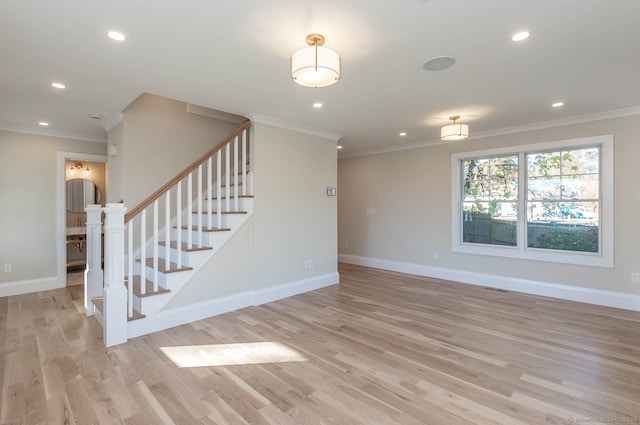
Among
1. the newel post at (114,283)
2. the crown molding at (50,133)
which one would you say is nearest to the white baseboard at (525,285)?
the newel post at (114,283)

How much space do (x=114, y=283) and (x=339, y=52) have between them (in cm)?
287

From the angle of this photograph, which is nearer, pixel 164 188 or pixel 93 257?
pixel 164 188

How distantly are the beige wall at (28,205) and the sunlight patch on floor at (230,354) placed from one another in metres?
3.53

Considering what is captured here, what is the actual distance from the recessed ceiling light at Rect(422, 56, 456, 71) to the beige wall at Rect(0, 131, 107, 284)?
17.9 ft

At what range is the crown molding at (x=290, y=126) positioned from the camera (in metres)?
4.09

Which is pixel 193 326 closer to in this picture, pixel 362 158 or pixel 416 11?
pixel 416 11

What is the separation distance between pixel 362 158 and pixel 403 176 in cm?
109

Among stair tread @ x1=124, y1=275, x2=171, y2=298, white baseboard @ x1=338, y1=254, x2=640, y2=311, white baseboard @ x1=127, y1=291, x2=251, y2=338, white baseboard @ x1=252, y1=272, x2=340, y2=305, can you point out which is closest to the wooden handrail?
stair tread @ x1=124, y1=275, x2=171, y2=298

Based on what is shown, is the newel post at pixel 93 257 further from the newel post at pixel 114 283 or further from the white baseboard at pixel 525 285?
the white baseboard at pixel 525 285

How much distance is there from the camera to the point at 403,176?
19.9 ft

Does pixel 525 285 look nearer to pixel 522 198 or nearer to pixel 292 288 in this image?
pixel 522 198

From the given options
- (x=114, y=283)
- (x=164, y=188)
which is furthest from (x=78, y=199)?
(x=114, y=283)

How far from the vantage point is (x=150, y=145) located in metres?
4.27

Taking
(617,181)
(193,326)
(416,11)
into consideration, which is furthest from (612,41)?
(193,326)
